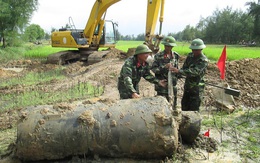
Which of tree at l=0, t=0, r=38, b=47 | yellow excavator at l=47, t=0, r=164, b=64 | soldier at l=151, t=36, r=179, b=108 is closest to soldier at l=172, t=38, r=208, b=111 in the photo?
soldier at l=151, t=36, r=179, b=108

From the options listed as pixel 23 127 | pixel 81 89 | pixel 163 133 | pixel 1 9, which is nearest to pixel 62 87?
pixel 81 89

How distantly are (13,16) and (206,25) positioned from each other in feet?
197

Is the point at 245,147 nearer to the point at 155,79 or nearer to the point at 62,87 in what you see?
the point at 155,79

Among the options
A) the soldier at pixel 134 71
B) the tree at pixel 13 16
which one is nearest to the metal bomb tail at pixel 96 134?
the soldier at pixel 134 71

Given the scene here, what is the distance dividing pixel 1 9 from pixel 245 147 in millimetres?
20616

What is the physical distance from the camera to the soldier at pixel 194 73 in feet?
16.5

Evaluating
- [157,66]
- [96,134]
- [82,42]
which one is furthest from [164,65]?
[82,42]

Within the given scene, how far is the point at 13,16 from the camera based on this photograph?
21859 millimetres

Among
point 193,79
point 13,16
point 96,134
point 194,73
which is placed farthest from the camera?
point 13,16

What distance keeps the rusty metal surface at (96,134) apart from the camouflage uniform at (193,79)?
1632 mm

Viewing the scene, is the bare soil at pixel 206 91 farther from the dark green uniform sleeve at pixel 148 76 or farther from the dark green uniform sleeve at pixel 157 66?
the dark green uniform sleeve at pixel 157 66

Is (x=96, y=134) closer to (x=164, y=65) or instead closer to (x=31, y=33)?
(x=164, y=65)

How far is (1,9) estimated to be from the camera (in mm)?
20406

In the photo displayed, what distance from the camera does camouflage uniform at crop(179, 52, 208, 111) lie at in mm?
5078
